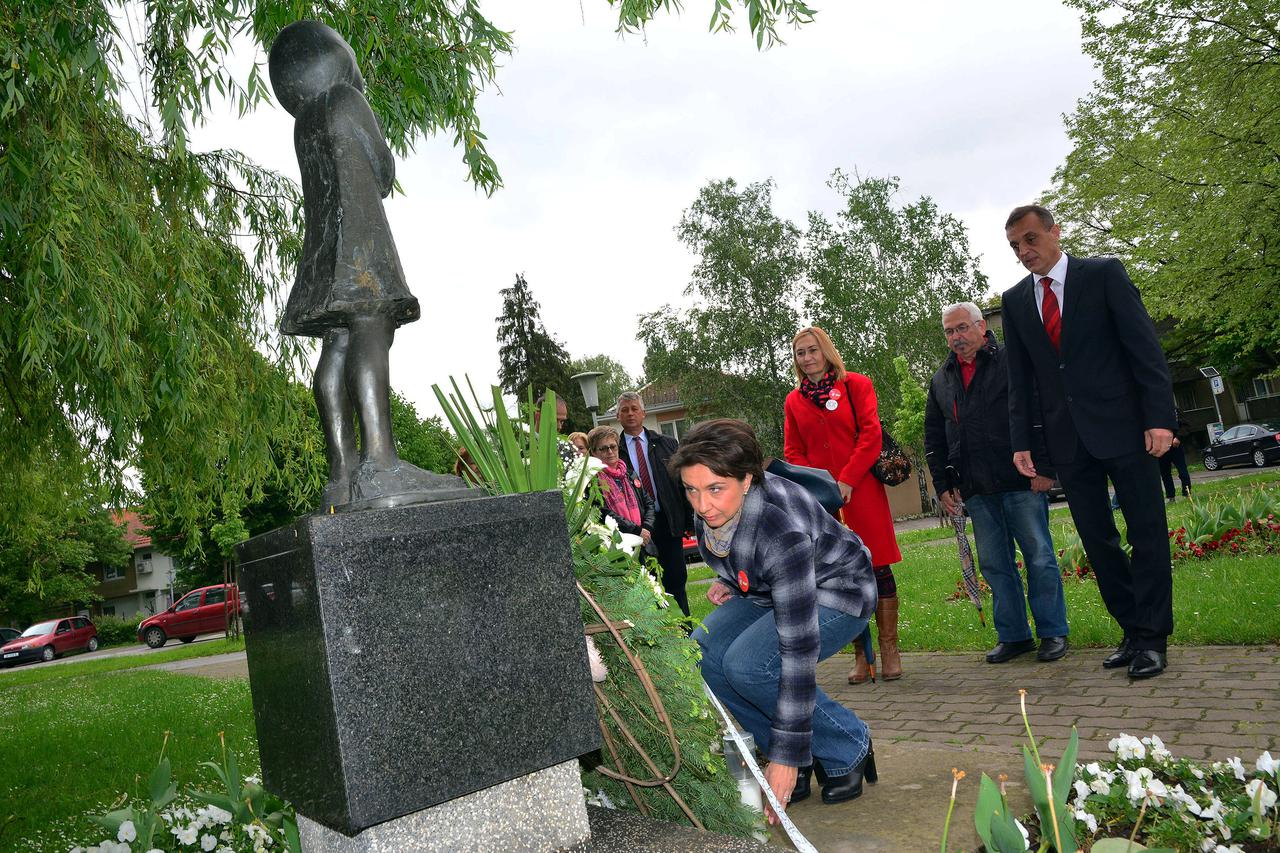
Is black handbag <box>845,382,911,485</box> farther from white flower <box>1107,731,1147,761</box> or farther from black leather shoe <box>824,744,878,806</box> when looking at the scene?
white flower <box>1107,731,1147,761</box>

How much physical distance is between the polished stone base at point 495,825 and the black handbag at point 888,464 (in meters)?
3.59

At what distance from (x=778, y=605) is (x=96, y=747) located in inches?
261

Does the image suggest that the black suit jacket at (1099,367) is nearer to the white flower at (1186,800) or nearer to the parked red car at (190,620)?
the white flower at (1186,800)

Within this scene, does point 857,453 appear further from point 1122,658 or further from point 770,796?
point 770,796

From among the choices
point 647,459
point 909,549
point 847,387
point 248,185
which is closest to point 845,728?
Answer: point 847,387

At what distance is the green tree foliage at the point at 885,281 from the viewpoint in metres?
35.5

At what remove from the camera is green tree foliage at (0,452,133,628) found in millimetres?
8083

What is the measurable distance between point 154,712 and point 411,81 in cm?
683

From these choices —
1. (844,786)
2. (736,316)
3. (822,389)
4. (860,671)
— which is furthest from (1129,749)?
(736,316)

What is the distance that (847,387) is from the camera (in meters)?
5.64

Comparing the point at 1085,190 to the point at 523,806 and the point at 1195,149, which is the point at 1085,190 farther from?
the point at 523,806

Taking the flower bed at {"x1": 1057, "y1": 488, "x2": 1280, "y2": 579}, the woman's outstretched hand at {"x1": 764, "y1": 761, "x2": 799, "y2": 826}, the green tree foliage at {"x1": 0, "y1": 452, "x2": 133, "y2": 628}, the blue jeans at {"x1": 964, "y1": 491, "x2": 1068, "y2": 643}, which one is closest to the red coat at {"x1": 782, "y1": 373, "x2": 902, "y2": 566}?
the blue jeans at {"x1": 964, "y1": 491, "x2": 1068, "y2": 643}

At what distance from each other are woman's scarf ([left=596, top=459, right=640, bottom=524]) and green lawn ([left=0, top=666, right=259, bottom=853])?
8.30ft

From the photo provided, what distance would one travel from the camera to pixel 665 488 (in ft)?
22.0
